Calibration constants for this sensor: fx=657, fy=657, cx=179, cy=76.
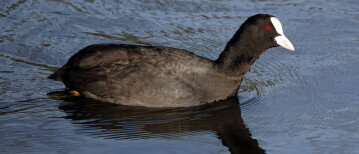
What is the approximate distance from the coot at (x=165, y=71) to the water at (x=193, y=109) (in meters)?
0.14

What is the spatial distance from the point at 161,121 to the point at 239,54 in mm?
1134

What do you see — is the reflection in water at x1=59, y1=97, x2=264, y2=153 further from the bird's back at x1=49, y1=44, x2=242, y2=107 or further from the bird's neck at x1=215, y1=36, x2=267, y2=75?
the bird's neck at x1=215, y1=36, x2=267, y2=75

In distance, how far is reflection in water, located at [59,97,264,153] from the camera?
582 cm

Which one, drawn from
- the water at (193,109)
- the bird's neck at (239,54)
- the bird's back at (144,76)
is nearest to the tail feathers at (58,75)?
the bird's back at (144,76)

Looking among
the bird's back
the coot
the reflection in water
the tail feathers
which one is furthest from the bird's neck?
the tail feathers

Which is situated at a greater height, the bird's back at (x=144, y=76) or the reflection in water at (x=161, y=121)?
the bird's back at (x=144, y=76)

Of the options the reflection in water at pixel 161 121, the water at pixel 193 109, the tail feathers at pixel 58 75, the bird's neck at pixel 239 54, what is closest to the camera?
the water at pixel 193 109

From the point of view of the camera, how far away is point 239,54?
671cm

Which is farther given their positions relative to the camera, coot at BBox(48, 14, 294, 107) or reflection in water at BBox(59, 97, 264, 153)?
coot at BBox(48, 14, 294, 107)

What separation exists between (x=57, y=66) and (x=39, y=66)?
8.0 inches

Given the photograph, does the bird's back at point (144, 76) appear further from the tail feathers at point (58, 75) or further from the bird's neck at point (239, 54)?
the bird's neck at point (239, 54)

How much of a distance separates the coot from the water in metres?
0.14

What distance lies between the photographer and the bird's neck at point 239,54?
6.66 metres

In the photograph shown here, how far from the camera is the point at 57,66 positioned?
7.54m
